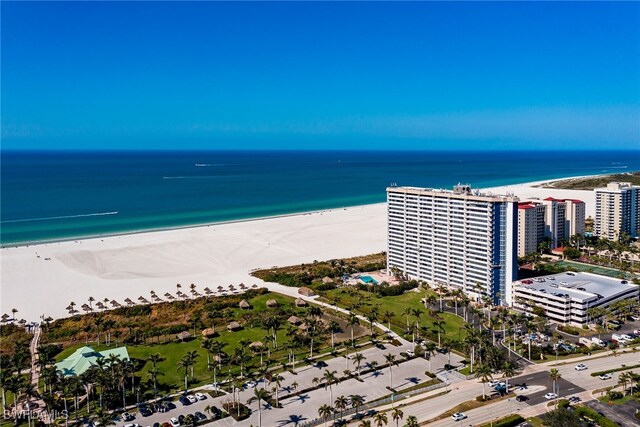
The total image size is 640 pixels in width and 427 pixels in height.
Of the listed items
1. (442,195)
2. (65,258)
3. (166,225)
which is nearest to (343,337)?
(442,195)

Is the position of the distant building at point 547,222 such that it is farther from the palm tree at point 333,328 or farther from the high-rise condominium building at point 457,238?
the palm tree at point 333,328

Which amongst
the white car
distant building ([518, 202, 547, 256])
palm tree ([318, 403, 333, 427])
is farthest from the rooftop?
palm tree ([318, 403, 333, 427])

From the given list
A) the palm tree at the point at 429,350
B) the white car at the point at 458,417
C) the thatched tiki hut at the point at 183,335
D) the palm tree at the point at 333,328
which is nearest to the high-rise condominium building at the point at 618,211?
the palm tree at the point at 429,350

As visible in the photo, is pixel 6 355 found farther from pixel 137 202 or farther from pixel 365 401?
pixel 137 202

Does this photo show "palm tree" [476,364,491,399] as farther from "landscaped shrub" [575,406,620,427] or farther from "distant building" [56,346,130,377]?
"distant building" [56,346,130,377]

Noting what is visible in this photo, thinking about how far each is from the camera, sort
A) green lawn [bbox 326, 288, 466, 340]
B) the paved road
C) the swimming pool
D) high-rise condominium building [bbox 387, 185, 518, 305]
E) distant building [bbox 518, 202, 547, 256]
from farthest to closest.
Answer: distant building [bbox 518, 202, 547, 256] < the swimming pool < high-rise condominium building [bbox 387, 185, 518, 305] < green lawn [bbox 326, 288, 466, 340] < the paved road

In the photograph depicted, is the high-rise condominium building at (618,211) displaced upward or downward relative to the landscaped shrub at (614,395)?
upward

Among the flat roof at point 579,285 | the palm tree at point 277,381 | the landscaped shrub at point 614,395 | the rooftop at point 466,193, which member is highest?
the rooftop at point 466,193
